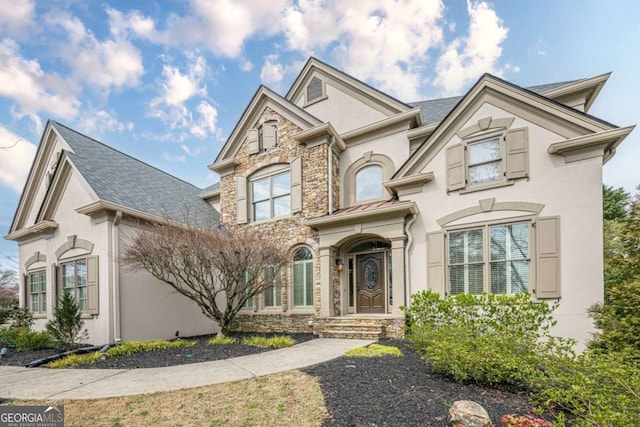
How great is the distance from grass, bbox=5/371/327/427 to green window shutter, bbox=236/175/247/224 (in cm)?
805

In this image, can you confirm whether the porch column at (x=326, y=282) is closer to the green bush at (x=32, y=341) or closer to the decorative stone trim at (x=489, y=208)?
the decorative stone trim at (x=489, y=208)

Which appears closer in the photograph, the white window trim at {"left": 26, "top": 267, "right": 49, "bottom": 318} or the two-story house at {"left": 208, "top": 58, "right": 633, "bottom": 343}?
the two-story house at {"left": 208, "top": 58, "right": 633, "bottom": 343}

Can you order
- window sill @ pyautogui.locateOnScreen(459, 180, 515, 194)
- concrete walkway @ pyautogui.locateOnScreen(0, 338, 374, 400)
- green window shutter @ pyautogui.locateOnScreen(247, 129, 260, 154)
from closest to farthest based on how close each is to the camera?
concrete walkway @ pyautogui.locateOnScreen(0, 338, 374, 400)
window sill @ pyautogui.locateOnScreen(459, 180, 515, 194)
green window shutter @ pyautogui.locateOnScreen(247, 129, 260, 154)

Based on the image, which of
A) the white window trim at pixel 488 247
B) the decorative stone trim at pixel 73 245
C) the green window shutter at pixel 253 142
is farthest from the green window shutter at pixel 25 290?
the white window trim at pixel 488 247

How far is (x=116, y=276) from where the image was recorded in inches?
373

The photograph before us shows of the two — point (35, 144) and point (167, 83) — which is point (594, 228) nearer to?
point (167, 83)

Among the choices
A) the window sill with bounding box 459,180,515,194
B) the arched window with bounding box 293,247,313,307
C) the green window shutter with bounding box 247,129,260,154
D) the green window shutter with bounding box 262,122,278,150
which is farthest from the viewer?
the green window shutter with bounding box 247,129,260,154

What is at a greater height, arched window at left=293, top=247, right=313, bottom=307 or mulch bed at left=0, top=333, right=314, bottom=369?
arched window at left=293, top=247, right=313, bottom=307

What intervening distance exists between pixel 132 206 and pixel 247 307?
5.20 m

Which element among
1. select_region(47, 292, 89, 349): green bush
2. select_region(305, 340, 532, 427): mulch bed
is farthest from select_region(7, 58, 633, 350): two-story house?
select_region(305, 340, 532, 427): mulch bed

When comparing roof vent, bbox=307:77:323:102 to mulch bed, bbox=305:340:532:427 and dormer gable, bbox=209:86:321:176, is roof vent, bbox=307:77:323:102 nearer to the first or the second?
dormer gable, bbox=209:86:321:176

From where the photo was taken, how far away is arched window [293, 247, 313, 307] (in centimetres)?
1091

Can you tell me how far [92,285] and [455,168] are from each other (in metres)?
11.0

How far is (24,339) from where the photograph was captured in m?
9.39
